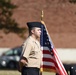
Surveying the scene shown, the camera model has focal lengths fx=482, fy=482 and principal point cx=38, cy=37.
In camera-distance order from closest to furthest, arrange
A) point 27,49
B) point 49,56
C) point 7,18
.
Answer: point 27,49
point 49,56
point 7,18

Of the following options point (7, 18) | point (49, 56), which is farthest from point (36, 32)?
point (7, 18)

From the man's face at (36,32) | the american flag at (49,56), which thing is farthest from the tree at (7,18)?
the man's face at (36,32)

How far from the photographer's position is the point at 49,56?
1160 centimetres

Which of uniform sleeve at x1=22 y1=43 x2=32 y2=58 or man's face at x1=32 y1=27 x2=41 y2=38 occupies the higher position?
man's face at x1=32 y1=27 x2=41 y2=38

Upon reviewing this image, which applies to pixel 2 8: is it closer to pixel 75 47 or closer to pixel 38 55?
pixel 75 47

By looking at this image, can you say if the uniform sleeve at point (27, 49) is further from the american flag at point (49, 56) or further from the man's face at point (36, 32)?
the american flag at point (49, 56)

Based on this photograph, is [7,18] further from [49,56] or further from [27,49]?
[27,49]

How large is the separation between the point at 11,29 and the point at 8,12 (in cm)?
120

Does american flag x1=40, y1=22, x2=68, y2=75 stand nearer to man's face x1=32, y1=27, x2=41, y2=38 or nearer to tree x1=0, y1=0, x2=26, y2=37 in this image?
man's face x1=32, y1=27, x2=41, y2=38

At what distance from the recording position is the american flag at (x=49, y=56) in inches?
450

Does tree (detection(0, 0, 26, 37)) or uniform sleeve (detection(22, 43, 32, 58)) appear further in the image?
tree (detection(0, 0, 26, 37))

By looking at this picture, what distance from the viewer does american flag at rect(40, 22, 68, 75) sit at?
11.4 meters

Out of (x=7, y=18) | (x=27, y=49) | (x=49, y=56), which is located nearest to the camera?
(x=27, y=49)

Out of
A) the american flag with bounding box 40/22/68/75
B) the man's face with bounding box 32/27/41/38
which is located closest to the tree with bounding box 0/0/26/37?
the american flag with bounding box 40/22/68/75
